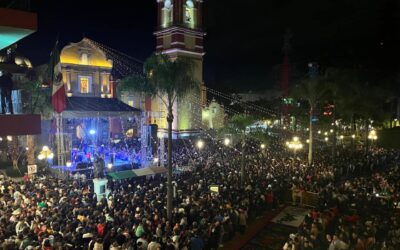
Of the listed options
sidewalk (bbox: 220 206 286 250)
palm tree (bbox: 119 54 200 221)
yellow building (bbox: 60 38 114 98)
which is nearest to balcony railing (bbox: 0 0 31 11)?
palm tree (bbox: 119 54 200 221)

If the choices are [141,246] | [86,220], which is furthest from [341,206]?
[86,220]

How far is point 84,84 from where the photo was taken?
36.5m

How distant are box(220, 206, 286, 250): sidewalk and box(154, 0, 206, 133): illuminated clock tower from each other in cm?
2341

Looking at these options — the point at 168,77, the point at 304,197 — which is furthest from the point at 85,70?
the point at 304,197

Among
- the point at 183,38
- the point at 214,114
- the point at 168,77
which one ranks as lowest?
the point at 214,114

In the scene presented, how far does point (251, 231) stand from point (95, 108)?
60.8ft

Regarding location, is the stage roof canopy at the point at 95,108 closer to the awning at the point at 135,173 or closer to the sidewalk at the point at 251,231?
the awning at the point at 135,173

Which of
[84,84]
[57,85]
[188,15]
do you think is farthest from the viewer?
[188,15]

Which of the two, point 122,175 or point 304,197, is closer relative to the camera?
point 304,197

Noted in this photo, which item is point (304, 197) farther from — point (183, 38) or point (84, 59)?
point (84, 59)

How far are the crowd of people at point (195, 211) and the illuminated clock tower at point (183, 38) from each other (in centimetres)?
1848

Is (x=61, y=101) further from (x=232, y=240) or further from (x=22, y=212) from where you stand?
(x=232, y=240)

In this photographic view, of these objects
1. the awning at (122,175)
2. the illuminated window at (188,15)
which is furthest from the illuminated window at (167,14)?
the awning at (122,175)

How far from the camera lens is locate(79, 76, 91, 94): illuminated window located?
36125 millimetres
